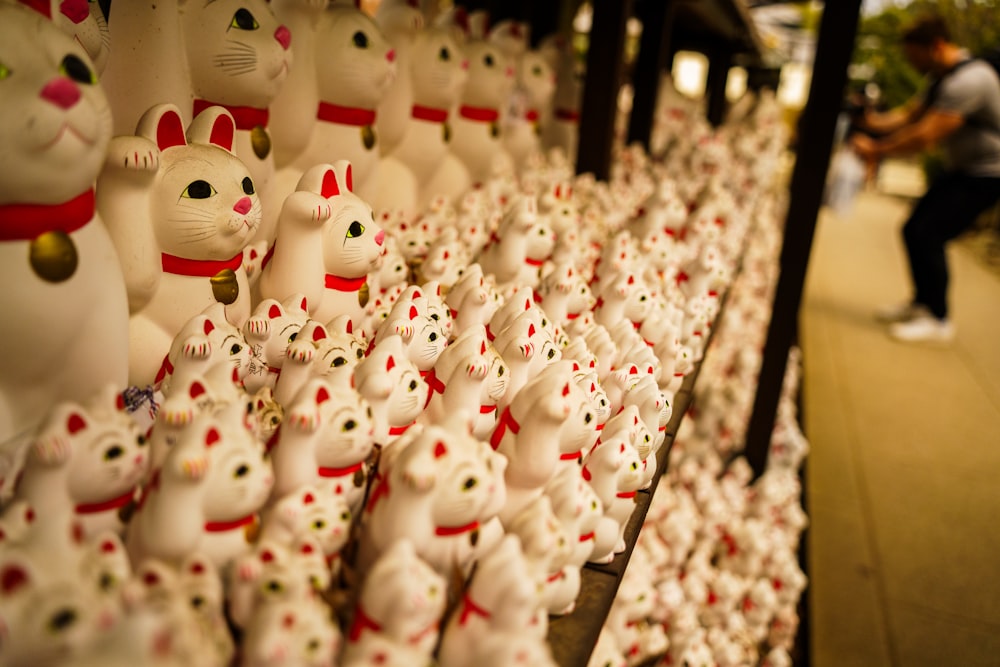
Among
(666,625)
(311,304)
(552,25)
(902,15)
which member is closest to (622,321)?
(311,304)

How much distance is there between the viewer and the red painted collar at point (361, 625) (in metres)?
0.59

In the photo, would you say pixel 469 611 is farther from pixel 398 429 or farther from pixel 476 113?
pixel 476 113

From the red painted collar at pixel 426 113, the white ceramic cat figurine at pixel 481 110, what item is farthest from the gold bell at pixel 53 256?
the white ceramic cat figurine at pixel 481 110

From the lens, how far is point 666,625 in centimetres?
168

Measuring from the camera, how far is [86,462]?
0.58 meters

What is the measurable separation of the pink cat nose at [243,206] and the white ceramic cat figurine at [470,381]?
26cm

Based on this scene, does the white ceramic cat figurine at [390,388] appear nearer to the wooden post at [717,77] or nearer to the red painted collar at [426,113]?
the red painted collar at [426,113]

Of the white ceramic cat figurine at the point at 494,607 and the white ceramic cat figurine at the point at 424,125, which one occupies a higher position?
the white ceramic cat figurine at the point at 424,125

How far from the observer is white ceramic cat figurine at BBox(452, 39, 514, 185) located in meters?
1.63

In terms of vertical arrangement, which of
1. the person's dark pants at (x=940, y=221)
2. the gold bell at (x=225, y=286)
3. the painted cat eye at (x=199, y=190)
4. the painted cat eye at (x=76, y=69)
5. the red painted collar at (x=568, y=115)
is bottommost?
the person's dark pants at (x=940, y=221)

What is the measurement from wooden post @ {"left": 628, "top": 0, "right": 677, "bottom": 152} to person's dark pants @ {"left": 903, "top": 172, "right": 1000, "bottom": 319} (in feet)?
6.92

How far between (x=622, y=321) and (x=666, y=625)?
0.84m

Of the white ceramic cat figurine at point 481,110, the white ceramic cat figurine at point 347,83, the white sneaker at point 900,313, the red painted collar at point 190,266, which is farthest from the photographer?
the white sneaker at point 900,313

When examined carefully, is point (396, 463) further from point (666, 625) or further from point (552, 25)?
point (552, 25)
